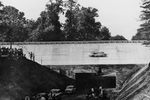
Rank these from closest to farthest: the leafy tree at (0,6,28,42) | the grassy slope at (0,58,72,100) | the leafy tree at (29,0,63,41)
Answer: the grassy slope at (0,58,72,100) → the leafy tree at (29,0,63,41) → the leafy tree at (0,6,28,42)

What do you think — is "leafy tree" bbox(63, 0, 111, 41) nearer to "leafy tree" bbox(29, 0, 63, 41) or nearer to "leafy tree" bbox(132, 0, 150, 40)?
"leafy tree" bbox(29, 0, 63, 41)

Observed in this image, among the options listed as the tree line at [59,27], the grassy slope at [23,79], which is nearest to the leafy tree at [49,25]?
the tree line at [59,27]

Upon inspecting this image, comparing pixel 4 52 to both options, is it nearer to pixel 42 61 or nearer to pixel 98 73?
pixel 42 61

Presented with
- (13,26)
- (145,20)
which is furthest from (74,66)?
(13,26)

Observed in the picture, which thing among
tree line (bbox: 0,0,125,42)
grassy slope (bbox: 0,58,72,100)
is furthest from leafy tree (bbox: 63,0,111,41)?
grassy slope (bbox: 0,58,72,100)

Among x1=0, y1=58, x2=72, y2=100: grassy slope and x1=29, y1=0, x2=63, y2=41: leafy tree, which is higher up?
x1=29, y1=0, x2=63, y2=41: leafy tree

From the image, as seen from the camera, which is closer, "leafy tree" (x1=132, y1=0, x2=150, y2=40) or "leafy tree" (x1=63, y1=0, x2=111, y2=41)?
"leafy tree" (x1=132, y1=0, x2=150, y2=40)

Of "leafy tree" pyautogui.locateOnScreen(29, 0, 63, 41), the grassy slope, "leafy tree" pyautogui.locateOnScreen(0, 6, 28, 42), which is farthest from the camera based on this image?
"leafy tree" pyautogui.locateOnScreen(0, 6, 28, 42)

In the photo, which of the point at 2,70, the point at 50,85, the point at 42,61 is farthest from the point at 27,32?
the point at 2,70
